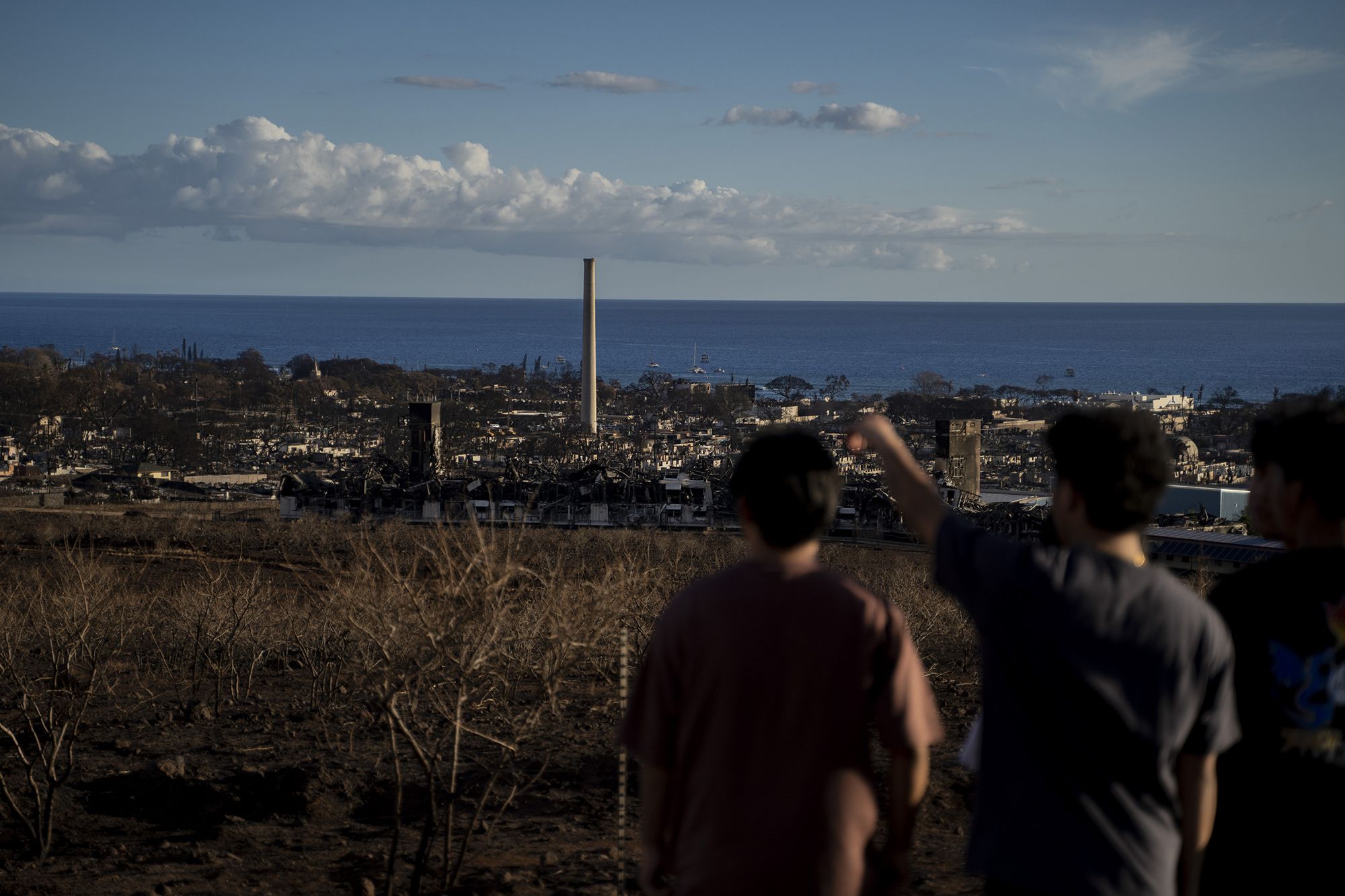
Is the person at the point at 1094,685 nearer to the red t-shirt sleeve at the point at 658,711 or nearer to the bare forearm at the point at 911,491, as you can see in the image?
the bare forearm at the point at 911,491

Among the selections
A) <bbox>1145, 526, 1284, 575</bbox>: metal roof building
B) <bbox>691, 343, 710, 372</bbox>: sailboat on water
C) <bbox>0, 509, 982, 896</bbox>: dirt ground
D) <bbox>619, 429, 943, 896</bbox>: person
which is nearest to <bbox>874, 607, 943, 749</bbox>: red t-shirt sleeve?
<bbox>619, 429, 943, 896</bbox>: person

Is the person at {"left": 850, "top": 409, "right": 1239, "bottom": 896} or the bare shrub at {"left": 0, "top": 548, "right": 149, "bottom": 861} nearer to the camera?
the person at {"left": 850, "top": 409, "right": 1239, "bottom": 896}

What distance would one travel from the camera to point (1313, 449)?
2.95 meters

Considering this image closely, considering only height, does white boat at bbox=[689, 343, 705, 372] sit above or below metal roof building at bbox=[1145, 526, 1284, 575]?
above

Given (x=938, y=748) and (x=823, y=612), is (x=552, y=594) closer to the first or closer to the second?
(x=938, y=748)

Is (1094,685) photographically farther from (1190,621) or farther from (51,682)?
(51,682)

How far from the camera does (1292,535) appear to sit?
2.98 m

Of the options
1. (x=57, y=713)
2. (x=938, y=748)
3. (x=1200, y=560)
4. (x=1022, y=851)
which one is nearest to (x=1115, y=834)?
(x=1022, y=851)

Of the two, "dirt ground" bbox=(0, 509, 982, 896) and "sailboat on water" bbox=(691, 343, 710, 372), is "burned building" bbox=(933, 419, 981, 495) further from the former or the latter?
"sailboat on water" bbox=(691, 343, 710, 372)

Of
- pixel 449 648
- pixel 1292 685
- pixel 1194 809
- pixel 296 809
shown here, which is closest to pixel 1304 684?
pixel 1292 685

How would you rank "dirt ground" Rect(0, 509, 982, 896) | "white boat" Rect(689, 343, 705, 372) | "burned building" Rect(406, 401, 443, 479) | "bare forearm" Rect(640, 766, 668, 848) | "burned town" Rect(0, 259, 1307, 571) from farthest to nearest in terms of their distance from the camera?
1. "white boat" Rect(689, 343, 705, 372)
2. "burned building" Rect(406, 401, 443, 479)
3. "burned town" Rect(0, 259, 1307, 571)
4. "dirt ground" Rect(0, 509, 982, 896)
5. "bare forearm" Rect(640, 766, 668, 848)

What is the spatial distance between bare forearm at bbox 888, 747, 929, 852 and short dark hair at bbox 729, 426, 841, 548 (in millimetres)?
578

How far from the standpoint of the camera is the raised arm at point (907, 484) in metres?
2.98

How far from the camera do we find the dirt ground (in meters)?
7.52
